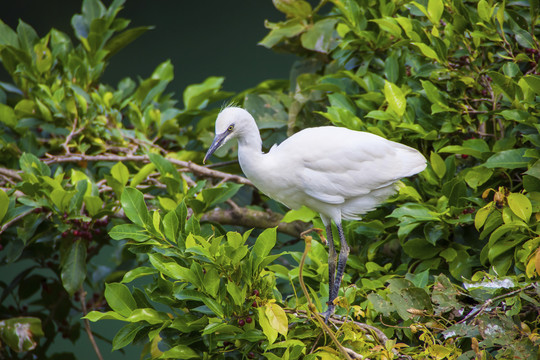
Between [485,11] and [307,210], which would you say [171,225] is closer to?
[307,210]

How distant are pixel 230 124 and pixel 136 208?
0.25m

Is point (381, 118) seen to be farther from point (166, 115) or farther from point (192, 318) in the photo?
point (166, 115)

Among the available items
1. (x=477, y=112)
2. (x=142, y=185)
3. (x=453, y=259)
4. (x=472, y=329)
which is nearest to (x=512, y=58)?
(x=477, y=112)

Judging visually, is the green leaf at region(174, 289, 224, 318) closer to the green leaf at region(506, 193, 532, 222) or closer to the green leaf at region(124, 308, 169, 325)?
the green leaf at region(124, 308, 169, 325)

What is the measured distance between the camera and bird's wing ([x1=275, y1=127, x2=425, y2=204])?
47.8 inches

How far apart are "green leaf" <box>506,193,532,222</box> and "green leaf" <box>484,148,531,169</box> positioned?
11cm

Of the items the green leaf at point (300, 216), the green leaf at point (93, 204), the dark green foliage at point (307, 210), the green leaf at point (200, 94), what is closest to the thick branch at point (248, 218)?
the dark green foliage at point (307, 210)

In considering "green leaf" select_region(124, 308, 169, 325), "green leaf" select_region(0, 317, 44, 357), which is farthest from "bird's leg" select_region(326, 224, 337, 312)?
"green leaf" select_region(0, 317, 44, 357)

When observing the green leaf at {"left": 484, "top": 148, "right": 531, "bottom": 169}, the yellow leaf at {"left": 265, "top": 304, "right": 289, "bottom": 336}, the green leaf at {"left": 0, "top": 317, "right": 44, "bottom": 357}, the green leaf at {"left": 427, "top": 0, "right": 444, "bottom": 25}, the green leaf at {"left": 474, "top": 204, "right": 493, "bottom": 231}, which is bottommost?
the green leaf at {"left": 0, "top": 317, "right": 44, "bottom": 357}

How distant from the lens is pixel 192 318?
1.09 meters

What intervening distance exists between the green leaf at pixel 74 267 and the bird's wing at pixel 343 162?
2.02ft

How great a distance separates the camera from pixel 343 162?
1.23 m

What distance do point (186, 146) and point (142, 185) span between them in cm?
38

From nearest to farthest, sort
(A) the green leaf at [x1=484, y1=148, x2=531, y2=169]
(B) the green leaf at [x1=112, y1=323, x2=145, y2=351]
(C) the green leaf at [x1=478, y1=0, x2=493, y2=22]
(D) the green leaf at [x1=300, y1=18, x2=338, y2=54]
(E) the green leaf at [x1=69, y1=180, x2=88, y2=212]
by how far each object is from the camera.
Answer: (B) the green leaf at [x1=112, y1=323, x2=145, y2=351] < (A) the green leaf at [x1=484, y1=148, x2=531, y2=169] < (C) the green leaf at [x1=478, y1=0, x2=493, y2=22] < (E) the green leaf at [x1=69, y1=180, x2=88, y2=212] < (D) the green leaf at [x1=300, y1=18, x2=338, y2=54]
